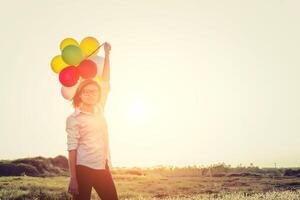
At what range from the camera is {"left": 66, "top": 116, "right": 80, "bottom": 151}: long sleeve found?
17.3 ft

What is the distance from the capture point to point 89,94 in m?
5.51

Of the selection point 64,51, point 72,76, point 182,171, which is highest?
point 64,51

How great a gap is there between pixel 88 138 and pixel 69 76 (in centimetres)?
113

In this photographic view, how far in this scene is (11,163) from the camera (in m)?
44.2

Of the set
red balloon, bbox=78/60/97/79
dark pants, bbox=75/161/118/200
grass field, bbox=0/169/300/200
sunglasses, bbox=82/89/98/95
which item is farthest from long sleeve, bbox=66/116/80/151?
grass field, bbox=0/169/300/200

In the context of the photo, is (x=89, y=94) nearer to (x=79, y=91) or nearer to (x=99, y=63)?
(x=79, y=91)

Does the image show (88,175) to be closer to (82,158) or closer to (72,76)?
(82,158)

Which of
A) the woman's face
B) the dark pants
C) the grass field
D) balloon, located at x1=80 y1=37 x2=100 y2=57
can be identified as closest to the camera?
the dark pants

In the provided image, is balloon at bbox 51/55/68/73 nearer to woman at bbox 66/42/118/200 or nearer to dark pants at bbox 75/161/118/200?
woman at bbox 66/42/118/200

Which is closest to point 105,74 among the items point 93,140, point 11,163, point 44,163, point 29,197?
point 93,140

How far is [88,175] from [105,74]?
1571 mm

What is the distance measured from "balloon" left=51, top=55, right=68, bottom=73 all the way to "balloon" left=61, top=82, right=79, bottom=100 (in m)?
0.48

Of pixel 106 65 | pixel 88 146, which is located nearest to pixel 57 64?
pixel 106 65

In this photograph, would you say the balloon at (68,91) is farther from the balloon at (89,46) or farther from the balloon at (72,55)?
the balloon at (89,46)
